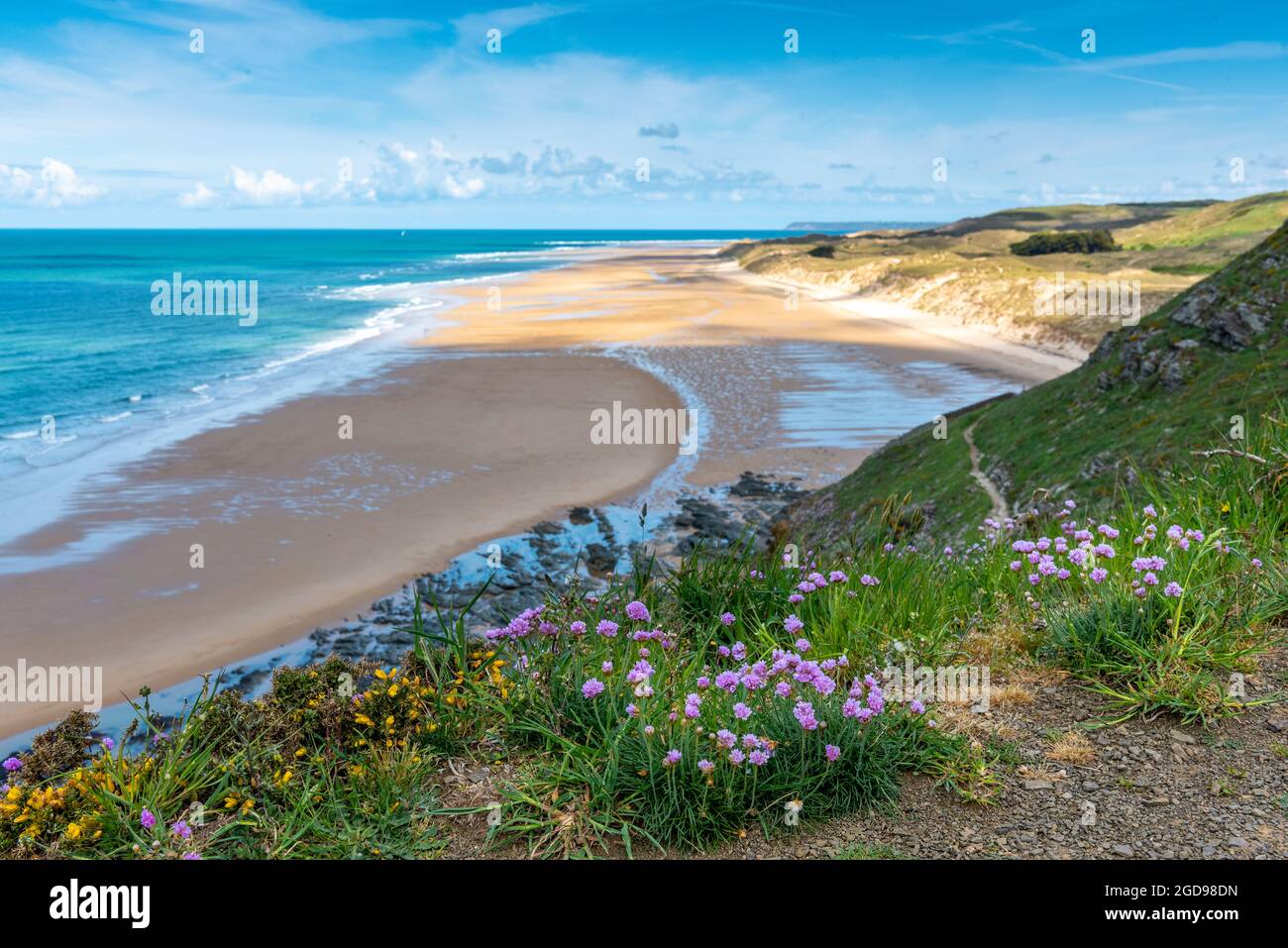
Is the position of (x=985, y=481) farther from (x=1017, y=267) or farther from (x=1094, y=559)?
(x=1017, y=267)

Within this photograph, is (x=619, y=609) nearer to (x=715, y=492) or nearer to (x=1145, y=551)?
(x=1145, y=551)

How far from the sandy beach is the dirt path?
178 inches

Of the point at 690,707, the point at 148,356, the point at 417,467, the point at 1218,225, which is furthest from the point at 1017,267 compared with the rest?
the point at 690,707

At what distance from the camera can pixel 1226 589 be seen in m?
5.39

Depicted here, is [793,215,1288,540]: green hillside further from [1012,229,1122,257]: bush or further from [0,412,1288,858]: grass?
[1012,229,1122,257]: bush

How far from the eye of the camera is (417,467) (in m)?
23.4

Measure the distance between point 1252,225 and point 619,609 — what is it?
315ft

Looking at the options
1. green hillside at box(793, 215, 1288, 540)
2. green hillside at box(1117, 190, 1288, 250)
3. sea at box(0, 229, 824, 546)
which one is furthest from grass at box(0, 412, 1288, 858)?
green hillside at box(1117, 190, 1288, 250)

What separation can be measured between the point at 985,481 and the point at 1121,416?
254 centimetres

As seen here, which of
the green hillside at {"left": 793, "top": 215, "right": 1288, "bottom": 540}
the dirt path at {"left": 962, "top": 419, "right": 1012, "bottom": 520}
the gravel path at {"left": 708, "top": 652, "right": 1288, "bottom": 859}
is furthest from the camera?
the dirt path at {"left": 962, "top": 419, "right": 1012, "bottom": 520}

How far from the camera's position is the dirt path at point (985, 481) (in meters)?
14.2

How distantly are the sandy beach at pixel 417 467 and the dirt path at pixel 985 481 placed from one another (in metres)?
4.53

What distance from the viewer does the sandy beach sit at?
47.1 ft
